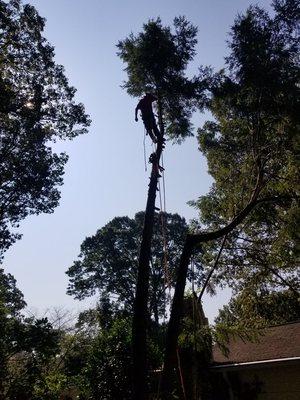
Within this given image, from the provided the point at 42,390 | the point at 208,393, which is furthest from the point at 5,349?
the point at 208,393

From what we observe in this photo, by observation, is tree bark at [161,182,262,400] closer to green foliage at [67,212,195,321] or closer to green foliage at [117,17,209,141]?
green foliage at [117,17,209,141]

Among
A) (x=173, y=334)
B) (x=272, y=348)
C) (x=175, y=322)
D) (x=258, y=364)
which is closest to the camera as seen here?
(x=173, y=334)

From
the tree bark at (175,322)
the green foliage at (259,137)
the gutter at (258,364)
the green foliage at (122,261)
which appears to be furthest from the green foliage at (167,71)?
the green foliage at (122,261)

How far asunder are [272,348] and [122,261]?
76.0 feet

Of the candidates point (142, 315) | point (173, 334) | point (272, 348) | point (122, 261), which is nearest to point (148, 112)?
point (142, 315)

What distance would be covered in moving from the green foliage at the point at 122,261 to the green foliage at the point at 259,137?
17586 mm

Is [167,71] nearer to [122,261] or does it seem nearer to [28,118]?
[28,118]

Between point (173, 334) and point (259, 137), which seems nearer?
point (173, 334)

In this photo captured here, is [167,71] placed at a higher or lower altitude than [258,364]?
higher

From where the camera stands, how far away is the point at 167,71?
38.4 ft

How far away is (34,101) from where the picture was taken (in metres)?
14.0

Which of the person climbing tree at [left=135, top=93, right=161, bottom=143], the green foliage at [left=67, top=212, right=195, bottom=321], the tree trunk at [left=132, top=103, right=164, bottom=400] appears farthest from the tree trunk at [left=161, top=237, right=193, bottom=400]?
the green foliage at [left=67, top=212, right=195, bottom=321]

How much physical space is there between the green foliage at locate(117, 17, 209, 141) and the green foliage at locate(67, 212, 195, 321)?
22.3m

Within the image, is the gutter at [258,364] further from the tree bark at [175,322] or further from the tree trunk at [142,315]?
the tree trunk at [142,315]
